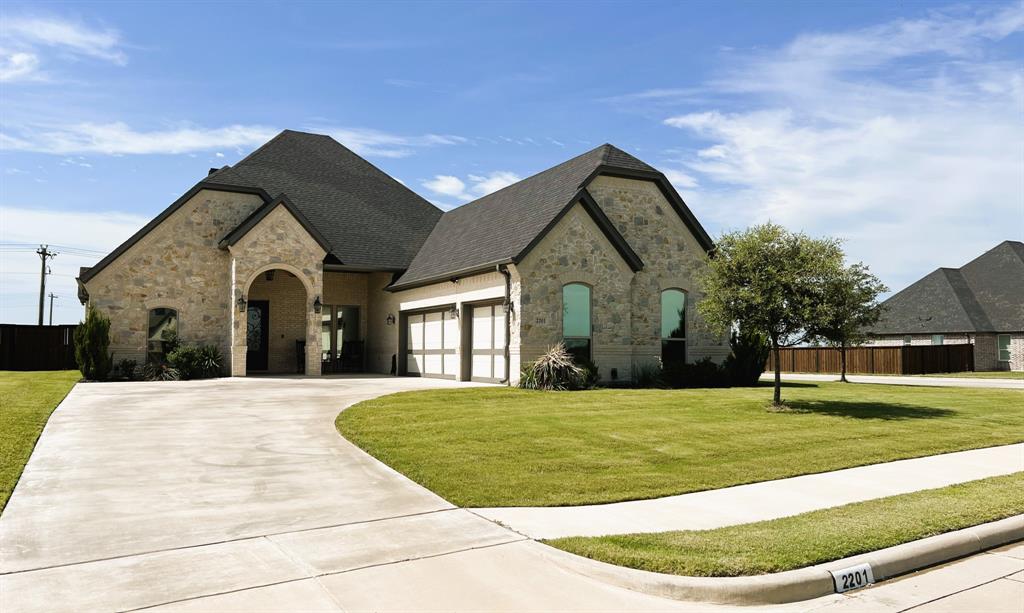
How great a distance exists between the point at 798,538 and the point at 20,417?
46.1 feet

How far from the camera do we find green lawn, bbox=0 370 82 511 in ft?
31.2

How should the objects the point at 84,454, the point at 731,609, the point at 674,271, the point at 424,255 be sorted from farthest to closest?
1. the point at 424,255
2. the point at 674,271
3. the point at 84,454
4. the point at 731,609

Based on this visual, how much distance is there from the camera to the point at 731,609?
5395mm

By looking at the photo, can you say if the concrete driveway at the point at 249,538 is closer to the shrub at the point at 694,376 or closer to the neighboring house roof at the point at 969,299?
the shrub at the point at 694,376

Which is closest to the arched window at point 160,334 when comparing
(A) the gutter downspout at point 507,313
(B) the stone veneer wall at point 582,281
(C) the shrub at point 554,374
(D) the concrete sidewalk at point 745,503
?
(A) the gutter downspout at point 507,313

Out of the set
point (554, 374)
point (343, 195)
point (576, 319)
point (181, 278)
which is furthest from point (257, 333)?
point (554, 374)

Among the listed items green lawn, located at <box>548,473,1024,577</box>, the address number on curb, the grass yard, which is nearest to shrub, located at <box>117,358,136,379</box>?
green lawn, located at <box>548,473,1024,577</box>

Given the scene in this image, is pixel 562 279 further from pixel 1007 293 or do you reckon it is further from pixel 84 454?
pixel 1007 293

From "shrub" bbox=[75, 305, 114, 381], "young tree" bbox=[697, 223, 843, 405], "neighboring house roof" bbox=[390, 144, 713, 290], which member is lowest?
"shrub" bbox=[75, 305, 114, 381]

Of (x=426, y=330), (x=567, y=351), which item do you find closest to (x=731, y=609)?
(x=567, y=351)

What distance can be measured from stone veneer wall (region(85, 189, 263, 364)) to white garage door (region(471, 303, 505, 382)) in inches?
375

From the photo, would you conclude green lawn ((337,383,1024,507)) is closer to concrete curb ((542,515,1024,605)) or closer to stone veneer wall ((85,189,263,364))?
concrete curb ((542,515,1024,605))

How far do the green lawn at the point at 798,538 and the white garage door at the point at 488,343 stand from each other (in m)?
15.2

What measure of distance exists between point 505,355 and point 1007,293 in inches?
1551
